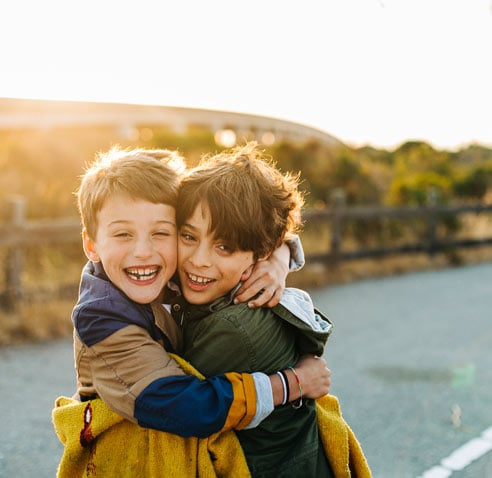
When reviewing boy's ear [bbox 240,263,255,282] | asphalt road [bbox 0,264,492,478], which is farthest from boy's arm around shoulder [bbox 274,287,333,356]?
asphalt road [bbox 0,264,492,478]

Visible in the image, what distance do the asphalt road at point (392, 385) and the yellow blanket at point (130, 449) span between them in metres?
1.96

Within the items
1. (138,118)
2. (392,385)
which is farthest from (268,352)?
(138,118)

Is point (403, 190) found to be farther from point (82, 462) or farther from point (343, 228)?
point (82, 462)

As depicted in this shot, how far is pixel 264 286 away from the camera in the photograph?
2.23 m

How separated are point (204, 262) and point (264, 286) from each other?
0.21 metres

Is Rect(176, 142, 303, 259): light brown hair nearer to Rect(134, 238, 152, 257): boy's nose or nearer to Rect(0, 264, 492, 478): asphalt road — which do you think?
Rect(134, 238, 152, 257): boy's nose

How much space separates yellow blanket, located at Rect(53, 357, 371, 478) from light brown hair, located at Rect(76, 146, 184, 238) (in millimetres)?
493

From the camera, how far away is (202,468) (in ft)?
6.78

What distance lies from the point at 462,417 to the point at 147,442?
3.39 meters

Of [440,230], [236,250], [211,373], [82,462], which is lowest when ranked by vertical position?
[440,230]

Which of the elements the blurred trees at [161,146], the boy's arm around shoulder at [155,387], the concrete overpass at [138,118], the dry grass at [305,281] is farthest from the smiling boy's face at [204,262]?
A: the concrete overpass at [138,118]

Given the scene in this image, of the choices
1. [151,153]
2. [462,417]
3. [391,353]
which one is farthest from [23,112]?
[151,153]

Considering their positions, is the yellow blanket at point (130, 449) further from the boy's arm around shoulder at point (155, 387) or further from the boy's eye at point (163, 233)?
the boy's eye at point (163, 233)

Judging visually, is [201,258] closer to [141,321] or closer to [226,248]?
[226,248]
